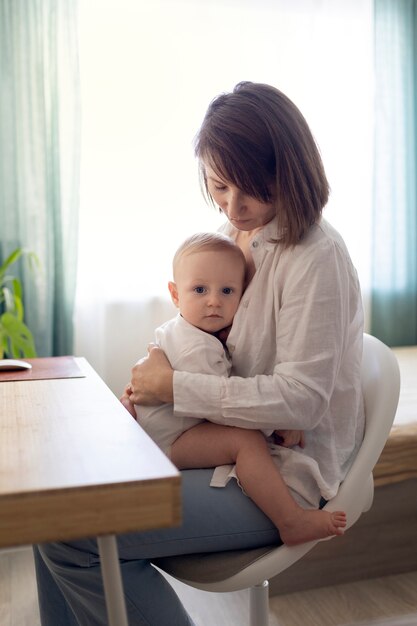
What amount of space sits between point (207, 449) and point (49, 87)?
2.18m

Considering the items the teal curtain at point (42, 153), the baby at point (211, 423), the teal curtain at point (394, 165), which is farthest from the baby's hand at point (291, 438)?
the teal curtain at point (394, 165)

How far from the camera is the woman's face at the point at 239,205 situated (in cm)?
126

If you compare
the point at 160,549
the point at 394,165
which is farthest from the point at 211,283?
the point at 394,165

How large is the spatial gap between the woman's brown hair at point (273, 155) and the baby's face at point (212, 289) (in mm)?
124

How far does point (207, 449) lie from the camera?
1.19m

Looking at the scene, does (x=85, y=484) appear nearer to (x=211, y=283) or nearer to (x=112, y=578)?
(x=112, y=578)

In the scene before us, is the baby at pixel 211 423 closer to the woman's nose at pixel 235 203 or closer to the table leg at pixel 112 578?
the woman's nose at pixel 235 203

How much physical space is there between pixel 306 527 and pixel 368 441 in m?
0.19

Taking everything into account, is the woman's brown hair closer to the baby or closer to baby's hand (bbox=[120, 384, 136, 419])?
the baby

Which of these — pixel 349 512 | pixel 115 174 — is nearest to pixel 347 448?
pixel 349 512

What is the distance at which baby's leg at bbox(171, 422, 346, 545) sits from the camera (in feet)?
3.69

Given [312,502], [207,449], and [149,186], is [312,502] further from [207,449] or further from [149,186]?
[149,186]

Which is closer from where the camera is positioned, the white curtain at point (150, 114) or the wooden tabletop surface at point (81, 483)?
the wooden tabletop surface at point (81, 483)

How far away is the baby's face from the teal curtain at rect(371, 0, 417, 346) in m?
2.41
